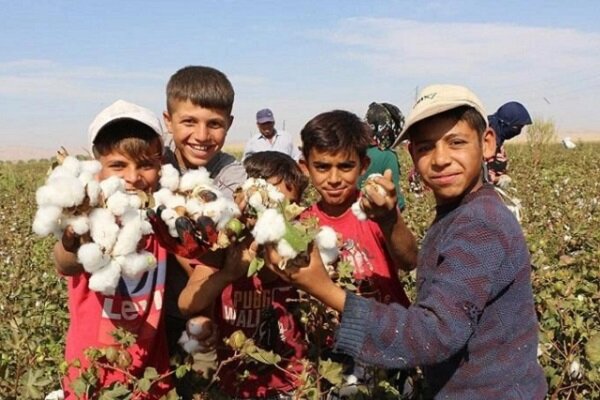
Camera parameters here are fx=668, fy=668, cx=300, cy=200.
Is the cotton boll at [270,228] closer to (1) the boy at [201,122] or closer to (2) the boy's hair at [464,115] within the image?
(2) the boy's hair at [464,115]

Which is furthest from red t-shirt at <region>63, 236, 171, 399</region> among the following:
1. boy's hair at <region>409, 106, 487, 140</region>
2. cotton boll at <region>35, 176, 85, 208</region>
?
boy's hair at <region>409, 106, 487, 140</region>

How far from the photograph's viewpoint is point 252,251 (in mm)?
1375

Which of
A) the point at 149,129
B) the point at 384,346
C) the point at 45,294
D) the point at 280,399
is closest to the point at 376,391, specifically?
the point at 280,399

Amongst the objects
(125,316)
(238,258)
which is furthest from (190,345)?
(238,258)

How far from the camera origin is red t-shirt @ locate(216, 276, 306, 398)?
2029 millimetres

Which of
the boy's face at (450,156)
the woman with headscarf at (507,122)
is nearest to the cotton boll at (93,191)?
the boy's face at (450,156)

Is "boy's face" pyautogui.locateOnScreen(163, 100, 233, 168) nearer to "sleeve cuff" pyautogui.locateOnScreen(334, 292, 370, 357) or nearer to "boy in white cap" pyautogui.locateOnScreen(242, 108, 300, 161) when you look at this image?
"sleeve cuff" pyautogui.locateOnScreen(334, 292, 370, 357)

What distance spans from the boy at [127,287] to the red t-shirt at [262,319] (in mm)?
313

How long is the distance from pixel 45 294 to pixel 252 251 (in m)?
1.84

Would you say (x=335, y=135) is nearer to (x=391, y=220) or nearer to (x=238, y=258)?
(x=391, y=220)

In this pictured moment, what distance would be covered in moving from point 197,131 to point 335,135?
45 centimetres

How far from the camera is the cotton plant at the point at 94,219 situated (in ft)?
3.98

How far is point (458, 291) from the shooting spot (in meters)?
1.25

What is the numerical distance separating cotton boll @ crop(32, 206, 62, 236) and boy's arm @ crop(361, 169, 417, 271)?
769mm
